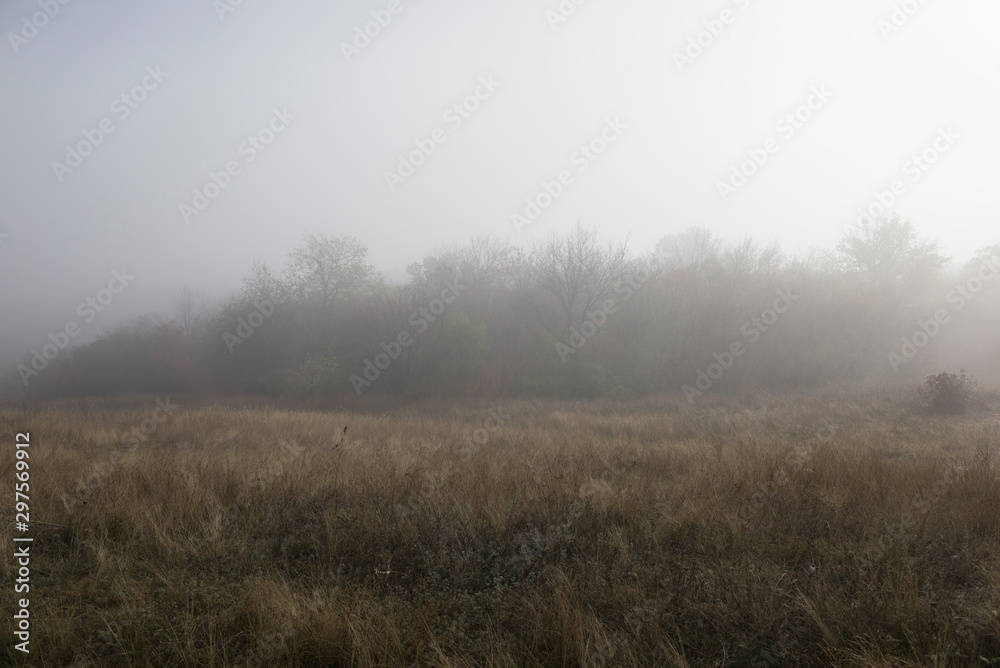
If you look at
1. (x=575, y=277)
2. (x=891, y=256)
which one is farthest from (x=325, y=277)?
(x=891, y=256)

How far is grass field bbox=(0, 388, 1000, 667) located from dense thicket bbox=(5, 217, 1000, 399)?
2153cm

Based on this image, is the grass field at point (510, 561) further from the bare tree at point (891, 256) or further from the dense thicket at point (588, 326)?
the bare tree at point (891, 256)

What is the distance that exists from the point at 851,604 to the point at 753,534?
108cm

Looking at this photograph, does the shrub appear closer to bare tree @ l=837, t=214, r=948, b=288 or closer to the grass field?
the grass field

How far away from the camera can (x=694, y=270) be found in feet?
112

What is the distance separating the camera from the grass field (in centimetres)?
267

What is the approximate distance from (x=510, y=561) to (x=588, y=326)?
90.5 ft

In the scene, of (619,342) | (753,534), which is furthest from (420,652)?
(619,342)

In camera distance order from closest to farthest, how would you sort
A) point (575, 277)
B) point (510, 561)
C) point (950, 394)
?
point (510, 561)
point (950, 394)
point (575, 277)

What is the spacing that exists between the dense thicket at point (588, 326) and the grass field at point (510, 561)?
70.6 feet

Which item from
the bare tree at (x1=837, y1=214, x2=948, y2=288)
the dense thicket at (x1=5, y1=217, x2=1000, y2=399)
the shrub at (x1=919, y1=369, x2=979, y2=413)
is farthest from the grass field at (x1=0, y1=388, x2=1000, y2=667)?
the bare tree at (x1=837, y1=214, x2=948, y2=288)

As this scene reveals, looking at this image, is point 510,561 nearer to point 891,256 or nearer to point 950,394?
point 950,394

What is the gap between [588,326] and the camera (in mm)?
30516

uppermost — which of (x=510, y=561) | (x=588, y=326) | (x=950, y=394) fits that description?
(x=588, y=326)
